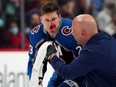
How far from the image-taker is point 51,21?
4168 mm

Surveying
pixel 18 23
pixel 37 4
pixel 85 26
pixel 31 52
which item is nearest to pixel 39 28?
pixel 31 52

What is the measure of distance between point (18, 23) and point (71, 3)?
106 cm

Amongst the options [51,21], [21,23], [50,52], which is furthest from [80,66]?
[21,23]

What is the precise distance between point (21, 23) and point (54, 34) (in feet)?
9.80

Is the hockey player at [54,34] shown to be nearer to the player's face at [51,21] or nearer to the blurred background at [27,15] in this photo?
the player's face at [51,21]

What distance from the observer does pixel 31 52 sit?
4406 millimetres

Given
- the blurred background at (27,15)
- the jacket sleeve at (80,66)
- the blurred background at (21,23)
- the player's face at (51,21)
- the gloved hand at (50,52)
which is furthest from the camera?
the blurred background at (27,15)

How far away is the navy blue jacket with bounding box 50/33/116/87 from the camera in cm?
330

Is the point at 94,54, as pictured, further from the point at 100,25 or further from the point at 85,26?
the point at 100,25

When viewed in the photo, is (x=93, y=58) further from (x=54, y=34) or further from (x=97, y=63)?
(x=54, y=34)

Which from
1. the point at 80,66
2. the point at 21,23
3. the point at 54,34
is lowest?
the point at 21,23

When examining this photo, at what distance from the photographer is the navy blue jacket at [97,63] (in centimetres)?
330

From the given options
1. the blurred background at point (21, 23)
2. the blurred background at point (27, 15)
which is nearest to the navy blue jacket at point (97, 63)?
the blurred background at point (21, 23)

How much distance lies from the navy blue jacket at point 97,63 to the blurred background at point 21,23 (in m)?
2.89
